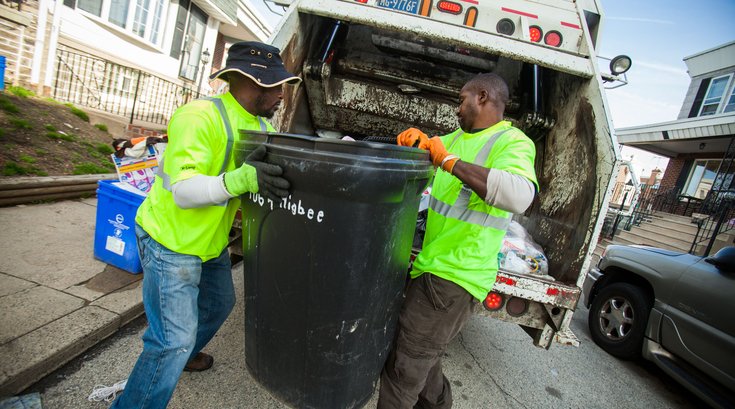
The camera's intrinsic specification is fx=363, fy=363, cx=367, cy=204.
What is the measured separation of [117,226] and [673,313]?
176 inches

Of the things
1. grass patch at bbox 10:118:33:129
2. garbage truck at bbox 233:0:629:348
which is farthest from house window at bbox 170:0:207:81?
garbage truck at bbox 233:0:629:348

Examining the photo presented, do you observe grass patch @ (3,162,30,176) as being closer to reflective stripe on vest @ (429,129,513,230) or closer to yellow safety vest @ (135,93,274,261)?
yellow safety vest @ (135,93,274,261)

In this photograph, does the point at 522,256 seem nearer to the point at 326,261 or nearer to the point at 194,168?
the point at 326,261

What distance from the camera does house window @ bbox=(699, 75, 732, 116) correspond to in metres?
13.4

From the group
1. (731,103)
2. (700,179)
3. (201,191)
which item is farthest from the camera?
(700,179)

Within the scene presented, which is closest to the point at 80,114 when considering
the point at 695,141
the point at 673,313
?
the point at 673,313

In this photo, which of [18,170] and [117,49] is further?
[117,49]

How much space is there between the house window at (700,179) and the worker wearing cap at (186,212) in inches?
670

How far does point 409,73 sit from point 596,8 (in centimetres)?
150

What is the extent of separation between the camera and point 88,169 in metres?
4.49

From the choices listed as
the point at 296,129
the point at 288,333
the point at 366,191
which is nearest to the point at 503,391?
the point at 288,333

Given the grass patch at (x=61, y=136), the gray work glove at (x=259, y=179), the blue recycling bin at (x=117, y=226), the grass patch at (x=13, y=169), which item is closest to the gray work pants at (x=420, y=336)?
the gray work glove at (x=259, y=179)

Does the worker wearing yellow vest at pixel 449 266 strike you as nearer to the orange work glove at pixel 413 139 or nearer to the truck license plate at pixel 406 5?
the orange work glove at pixel 413 139

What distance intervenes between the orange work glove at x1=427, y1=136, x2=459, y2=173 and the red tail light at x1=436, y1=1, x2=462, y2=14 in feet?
4.59
